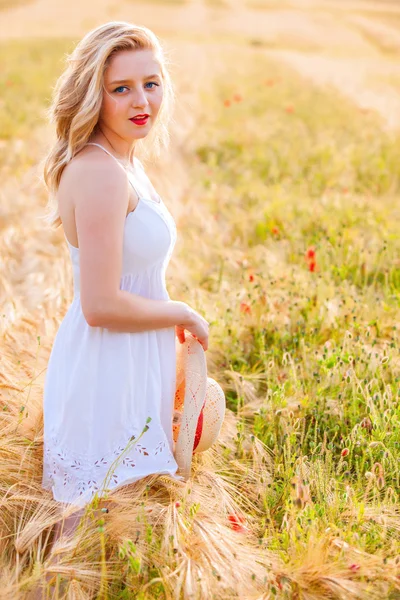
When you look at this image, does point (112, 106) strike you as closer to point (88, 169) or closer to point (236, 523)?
point (88, 169)

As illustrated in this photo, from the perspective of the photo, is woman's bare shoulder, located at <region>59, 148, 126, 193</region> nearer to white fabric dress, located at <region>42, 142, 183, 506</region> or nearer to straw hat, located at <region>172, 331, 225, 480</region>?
white fabric dress, located at <region>42, 142, 183, 506</region>

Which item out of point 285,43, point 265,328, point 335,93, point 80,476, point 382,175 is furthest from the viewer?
point 285,43

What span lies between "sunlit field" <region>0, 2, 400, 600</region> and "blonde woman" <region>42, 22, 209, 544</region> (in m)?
0.18

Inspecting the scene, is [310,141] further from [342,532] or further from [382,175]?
[342,532]

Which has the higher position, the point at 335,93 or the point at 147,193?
the point at 147,193

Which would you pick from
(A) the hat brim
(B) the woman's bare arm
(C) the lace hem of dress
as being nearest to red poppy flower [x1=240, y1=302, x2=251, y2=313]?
(A) the hat brim

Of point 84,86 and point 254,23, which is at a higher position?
point 84,86

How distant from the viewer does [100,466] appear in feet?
8.14

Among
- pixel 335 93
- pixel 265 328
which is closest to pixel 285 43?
pixel 335 93

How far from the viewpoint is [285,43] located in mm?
40594

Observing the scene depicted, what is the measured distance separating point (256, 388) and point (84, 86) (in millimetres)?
1828

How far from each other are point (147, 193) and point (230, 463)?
4.04 ft

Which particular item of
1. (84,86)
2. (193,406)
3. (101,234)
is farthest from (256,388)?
(84,86)

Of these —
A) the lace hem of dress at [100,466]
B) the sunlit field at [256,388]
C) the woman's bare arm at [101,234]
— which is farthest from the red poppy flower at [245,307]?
the woman's bare arm at [101,234]
